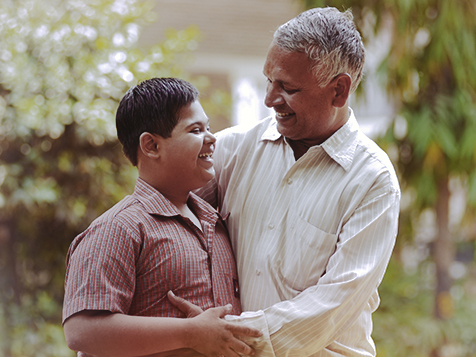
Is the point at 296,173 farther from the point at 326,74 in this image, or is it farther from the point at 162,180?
the point at 162,180

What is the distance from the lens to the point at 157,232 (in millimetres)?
1372

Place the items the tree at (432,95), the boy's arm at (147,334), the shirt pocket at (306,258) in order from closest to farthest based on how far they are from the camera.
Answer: the boy's arm at (147,334) → the shirt pocket at (306,258) → the tree at (432,95)

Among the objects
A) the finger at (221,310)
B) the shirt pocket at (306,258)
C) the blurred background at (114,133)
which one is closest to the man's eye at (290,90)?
the shirt pocket at (306,258)

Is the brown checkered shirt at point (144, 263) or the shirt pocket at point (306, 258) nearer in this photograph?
the brown checkered shirt at point (144, 263)

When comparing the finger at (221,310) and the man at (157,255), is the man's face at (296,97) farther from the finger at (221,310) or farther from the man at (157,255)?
the finger at (221,310)

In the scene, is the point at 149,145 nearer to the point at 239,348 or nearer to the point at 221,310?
the point at 221,310

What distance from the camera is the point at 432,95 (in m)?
3.92

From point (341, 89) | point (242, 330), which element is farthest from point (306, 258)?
point (341, 89)

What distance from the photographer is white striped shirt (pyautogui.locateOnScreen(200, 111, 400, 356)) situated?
140cm

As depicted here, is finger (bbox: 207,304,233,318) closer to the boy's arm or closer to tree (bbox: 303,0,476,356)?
the boy's arm

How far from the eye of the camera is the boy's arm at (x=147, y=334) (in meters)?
1.25

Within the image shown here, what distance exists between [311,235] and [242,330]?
0.34 m

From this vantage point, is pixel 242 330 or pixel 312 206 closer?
pixel 242 330

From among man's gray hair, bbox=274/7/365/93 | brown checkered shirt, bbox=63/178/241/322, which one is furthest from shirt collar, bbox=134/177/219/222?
man's gray hair, bbox=274/7/365/93
